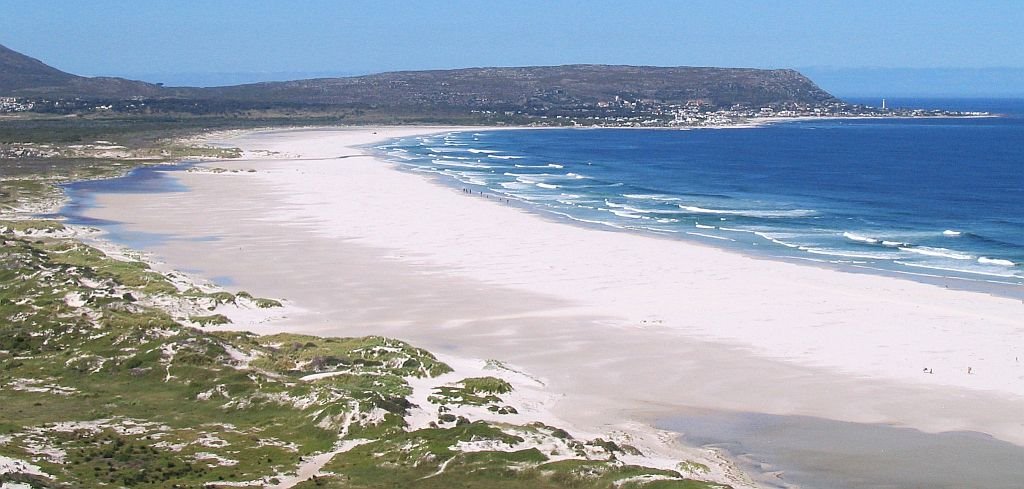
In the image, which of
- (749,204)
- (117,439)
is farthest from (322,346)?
(749,204)

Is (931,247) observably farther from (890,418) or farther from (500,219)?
(890,418)

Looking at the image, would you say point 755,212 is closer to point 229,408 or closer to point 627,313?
point 627,313

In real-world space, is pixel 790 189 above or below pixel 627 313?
below

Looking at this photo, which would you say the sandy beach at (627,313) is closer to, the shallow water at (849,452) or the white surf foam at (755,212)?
the shallow water at (849,452)

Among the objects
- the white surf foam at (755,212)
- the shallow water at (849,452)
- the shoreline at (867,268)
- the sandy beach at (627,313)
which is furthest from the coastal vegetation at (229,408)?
the white surf foam at (755,212)

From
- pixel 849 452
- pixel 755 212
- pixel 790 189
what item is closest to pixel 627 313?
pixel 849 452
